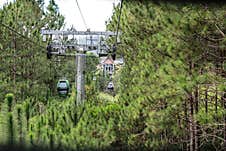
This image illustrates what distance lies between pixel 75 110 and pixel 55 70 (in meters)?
5.08

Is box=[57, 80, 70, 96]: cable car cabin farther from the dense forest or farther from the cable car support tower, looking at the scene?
the dense forest

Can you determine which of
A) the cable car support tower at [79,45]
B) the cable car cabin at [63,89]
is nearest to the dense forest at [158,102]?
the cable car support tower at [79,45]

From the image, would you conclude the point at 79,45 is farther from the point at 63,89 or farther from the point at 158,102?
the point at 158,102

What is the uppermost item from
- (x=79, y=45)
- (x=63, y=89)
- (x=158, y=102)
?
(x=79, y=45)

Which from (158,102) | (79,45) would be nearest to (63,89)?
(79,45)

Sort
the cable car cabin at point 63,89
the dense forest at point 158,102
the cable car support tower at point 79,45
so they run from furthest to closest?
the cable car cabin at point 63,89 → the cable car support tower at point 79,45 → the dense forest at point 158,102

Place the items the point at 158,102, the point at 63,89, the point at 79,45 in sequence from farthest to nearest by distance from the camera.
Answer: the point at 63,89
the point at 79,45
the point at 158,102

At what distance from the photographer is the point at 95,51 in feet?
18.2

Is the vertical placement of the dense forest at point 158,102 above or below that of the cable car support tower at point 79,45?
below

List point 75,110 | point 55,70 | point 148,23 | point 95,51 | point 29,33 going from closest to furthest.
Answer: point 148,23
point 75,110
point 95,51
point 29,33
point 55,70

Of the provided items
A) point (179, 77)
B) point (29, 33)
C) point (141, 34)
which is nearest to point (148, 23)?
point (141, 34)

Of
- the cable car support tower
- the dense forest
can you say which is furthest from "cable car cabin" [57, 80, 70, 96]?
the dense forest

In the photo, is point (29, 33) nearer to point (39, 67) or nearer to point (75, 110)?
point (39, 67)

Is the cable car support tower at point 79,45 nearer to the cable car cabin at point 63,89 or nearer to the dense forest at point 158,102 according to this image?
the cable car cabin at point 63,89
